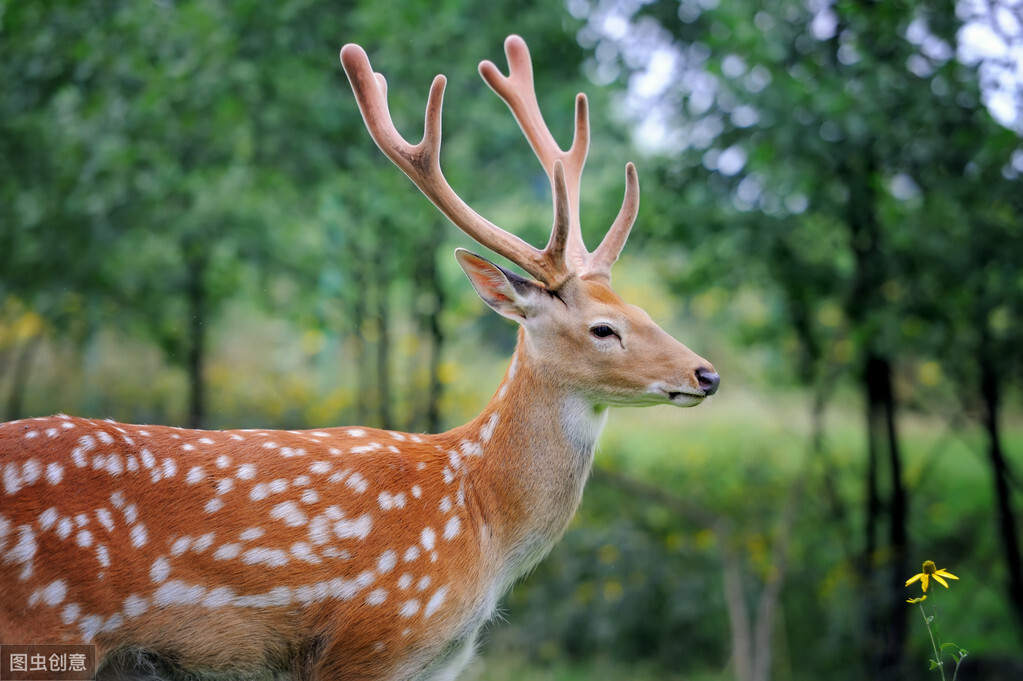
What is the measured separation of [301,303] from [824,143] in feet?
16.8

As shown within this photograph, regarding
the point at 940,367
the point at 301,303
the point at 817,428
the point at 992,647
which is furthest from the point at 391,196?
the point at 992,647

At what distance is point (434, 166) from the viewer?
Result: 137 inches

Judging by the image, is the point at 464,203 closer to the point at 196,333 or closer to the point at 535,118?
the point at 535,118

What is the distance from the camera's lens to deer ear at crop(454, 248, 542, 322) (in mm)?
3227

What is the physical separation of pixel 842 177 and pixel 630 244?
1701 mm

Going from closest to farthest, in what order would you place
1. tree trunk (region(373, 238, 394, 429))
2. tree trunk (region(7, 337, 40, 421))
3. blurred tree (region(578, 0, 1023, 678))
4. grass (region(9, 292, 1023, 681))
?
blurred tree (region(578, 0, 1023, 678)), grass (region(9, 292, 1023, 681)), tree trunk (region(7, 337, 40, 421)), tree trunk (region(373, 238, 394, 429))

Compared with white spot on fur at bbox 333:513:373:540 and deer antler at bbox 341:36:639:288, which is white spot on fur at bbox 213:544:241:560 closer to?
white spot on fur at bbox 333:513:373:540

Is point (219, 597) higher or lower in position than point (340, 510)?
lower

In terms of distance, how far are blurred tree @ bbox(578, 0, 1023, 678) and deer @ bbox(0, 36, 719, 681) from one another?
3.49 meters

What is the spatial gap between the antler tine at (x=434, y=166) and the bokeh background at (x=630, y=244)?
337 cm

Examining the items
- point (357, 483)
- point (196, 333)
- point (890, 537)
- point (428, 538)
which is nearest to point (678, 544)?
point (890, 537)

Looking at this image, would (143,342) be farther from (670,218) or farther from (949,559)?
(949,559)

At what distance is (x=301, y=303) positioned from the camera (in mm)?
8930

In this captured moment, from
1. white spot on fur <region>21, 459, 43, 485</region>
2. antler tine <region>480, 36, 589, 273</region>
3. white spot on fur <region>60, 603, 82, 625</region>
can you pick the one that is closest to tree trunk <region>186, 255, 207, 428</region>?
antler tine <region>480, 36, 589, 273</region>
